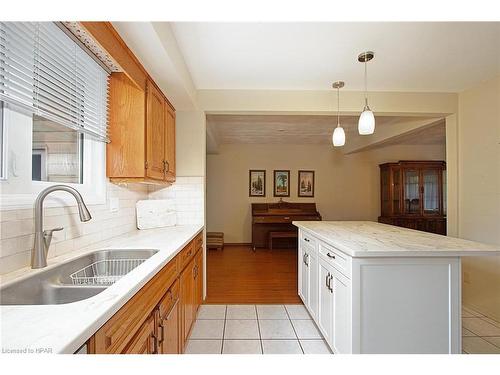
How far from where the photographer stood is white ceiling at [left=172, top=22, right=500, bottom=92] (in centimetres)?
171

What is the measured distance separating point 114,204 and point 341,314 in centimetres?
178

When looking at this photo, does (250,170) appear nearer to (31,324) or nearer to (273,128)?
(273,128)

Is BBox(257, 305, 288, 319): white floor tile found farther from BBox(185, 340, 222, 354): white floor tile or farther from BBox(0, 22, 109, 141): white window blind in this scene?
BBox(0, 22, 109, 141): white window blind

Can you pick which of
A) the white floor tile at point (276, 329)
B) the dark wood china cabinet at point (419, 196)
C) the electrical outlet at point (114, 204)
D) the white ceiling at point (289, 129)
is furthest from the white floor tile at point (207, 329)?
the dark wood china cabinet at point (419, 196)

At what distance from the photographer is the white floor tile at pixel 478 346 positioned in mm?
1890

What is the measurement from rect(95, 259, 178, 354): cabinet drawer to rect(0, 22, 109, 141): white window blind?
87 cm

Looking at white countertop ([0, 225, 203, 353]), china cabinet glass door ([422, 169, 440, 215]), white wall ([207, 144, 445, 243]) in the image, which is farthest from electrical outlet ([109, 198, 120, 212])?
china cabinet glass door ([422, 169, 440, 215])

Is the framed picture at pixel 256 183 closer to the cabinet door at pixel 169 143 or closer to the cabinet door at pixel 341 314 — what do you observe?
the cabinet door at pixel 169 143

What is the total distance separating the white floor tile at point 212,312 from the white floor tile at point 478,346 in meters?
2.00

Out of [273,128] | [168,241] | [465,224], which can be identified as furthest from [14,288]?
[273,128]
